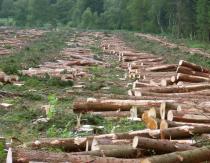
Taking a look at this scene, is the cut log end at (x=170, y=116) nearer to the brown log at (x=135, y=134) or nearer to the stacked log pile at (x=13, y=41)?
the brown log at (x=135, y=134)

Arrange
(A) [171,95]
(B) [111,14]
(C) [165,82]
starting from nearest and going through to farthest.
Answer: (A) [171,95] → (C) [165,82] → (B) [111,14]

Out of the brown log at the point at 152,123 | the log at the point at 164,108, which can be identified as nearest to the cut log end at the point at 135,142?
the brown log at the point at 152,123

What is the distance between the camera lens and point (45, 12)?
8200 cm

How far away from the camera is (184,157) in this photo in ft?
22.9

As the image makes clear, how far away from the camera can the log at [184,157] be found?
6.66 m

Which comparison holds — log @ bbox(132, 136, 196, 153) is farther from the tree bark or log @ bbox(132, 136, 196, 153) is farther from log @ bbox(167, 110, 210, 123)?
the tree bark

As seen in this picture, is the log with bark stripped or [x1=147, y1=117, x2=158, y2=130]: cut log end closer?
[x1=147, y1=117, x2=158, y2=130]: cut log end

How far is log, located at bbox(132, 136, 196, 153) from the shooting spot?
294 inches

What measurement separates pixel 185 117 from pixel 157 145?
215cm

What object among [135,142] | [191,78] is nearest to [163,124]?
[135,142]

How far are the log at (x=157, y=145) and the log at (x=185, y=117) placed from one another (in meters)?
1.74

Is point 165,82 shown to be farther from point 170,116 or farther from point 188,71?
point 170,116

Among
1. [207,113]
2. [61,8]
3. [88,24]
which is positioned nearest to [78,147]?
[207,113]

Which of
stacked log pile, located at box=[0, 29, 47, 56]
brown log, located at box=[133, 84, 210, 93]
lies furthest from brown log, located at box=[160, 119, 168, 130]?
stacked log pile, located at box=[0, 29, 47, 56]
